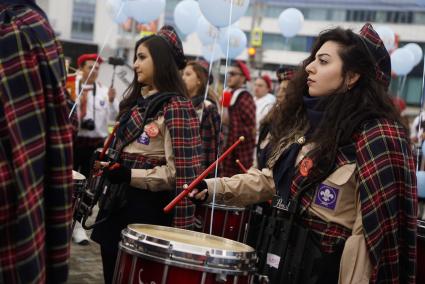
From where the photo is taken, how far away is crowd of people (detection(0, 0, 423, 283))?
2.02 m

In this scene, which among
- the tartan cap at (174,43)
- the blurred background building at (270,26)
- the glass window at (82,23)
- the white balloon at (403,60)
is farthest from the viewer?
the glass window at (82,23)

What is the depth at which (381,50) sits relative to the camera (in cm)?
345

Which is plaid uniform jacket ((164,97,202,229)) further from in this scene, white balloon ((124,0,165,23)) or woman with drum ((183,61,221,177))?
white balloon ((124,0,165,23))

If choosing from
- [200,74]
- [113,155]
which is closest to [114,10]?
[200,74]

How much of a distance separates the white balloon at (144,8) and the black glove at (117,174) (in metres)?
4.88

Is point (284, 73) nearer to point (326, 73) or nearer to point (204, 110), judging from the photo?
point (204, 110)

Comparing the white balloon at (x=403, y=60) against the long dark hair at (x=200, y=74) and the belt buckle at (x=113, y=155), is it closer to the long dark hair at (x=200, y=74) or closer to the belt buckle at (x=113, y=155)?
the long dark hair at (x=200, y=74)

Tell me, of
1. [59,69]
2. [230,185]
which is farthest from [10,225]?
[230,185]

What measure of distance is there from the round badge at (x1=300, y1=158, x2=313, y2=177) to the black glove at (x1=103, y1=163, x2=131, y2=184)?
1.20 meters

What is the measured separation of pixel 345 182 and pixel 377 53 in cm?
71

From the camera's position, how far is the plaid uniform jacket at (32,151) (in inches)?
78.5

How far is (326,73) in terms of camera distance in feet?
11.2

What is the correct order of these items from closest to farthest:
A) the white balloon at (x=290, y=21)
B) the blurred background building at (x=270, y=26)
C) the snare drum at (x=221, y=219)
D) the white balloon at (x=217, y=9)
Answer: the snare drum at (x=221, y=219) < the white balloon at (x=217, y=9) < the white balloon at (x=290, y=21) < the blurred background building at (x=270, y=26)

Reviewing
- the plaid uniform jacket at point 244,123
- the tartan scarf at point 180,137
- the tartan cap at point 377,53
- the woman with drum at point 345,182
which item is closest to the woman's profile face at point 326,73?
the woman with drum at point 345,182
